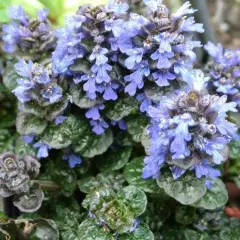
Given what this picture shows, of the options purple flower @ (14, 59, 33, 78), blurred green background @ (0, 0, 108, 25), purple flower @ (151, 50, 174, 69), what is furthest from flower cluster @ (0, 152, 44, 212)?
blurred green background @ (0, 0, 108, 25)

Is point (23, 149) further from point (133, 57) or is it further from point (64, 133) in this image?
point (133, 57)

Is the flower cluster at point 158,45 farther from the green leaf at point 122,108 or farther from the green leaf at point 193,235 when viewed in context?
the green leaf at point 193,235

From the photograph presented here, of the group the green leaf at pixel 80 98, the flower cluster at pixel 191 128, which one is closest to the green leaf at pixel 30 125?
the green leaf at pixel 80 98

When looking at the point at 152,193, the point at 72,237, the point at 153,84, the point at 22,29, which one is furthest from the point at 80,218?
the point at 22,29

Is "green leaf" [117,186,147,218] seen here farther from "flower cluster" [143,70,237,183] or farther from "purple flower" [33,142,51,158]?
"purple flower" [33,142,51,158]

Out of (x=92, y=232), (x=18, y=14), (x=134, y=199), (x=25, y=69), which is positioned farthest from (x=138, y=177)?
(x=18, y=14)
